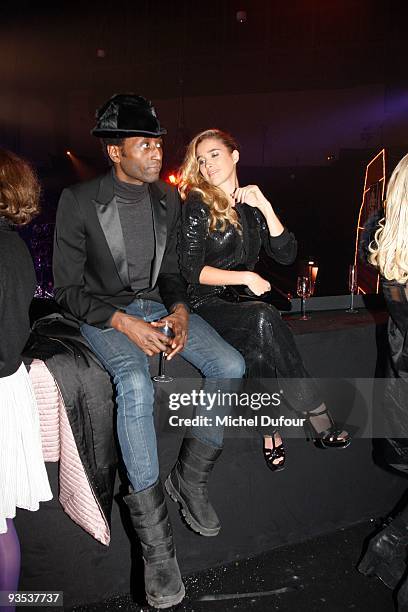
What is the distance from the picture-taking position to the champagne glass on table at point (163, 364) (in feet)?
Answer: 7.30

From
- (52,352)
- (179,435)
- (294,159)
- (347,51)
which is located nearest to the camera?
(52,352)

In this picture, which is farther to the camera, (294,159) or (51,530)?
(294,159)

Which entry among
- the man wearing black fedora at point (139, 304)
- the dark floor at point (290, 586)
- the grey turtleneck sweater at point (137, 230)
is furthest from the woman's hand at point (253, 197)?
the dark floor at point (290, 586)

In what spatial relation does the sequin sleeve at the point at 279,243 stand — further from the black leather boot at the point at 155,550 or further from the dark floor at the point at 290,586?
the dark floor at the point at 290,586

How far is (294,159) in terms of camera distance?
12430 millimetres

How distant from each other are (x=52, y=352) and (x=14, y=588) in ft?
2.91

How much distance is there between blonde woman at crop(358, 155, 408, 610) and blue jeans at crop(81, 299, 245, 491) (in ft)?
2.06

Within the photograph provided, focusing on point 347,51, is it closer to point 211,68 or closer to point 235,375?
point 211,68

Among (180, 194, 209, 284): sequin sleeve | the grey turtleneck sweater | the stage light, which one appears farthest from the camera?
the stage light

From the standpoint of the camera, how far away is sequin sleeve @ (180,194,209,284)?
266 centimetres

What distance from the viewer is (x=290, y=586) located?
2732 millimetres

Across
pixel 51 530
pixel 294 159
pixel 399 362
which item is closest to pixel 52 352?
pixel 51 530
